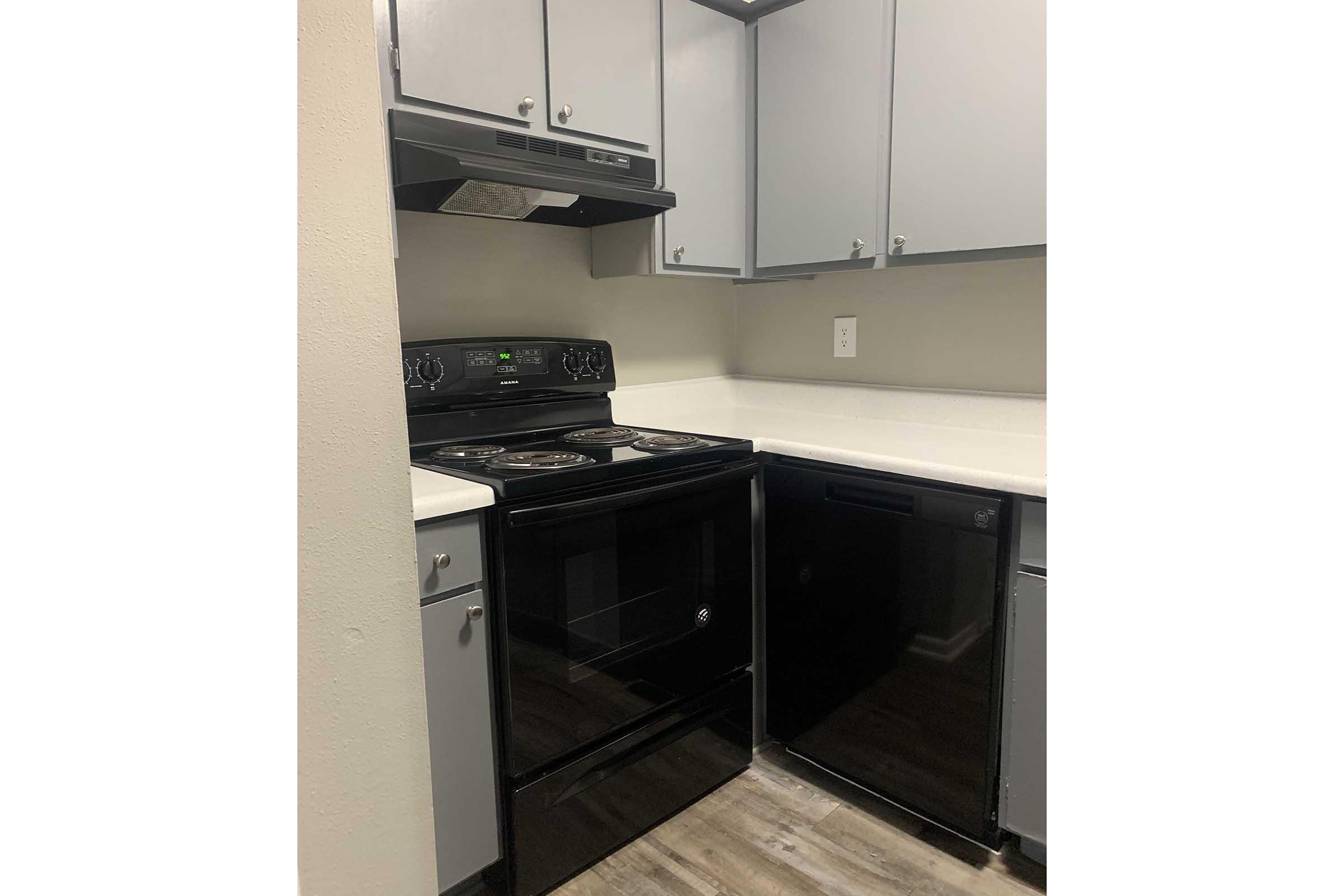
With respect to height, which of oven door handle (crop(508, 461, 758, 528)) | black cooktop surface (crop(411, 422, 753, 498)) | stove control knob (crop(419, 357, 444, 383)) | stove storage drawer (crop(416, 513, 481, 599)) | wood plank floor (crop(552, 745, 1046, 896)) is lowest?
wood plank floor (crop(552, 745, 1046, 896))

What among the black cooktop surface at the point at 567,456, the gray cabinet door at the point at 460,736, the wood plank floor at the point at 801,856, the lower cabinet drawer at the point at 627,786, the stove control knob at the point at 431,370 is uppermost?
the stove control knob at the point at 431,370

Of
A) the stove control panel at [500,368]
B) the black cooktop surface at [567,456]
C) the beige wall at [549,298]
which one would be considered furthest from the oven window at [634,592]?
the beige wall at [549,298]

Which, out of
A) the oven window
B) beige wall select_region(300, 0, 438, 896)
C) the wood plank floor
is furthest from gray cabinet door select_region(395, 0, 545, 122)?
the wood plank floor

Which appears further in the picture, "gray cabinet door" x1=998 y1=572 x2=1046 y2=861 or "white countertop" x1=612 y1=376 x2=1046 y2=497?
"white countertop" x1=612 y1=376 x2=1046 y2=497

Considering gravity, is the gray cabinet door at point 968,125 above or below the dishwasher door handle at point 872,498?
above

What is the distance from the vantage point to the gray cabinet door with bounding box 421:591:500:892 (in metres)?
1.46

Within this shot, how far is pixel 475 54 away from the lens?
5.73 feet

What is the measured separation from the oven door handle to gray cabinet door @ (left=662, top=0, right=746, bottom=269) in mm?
692

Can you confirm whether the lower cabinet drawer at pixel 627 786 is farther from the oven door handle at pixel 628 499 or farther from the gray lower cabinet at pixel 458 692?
the oven door handle at pixel 628 499

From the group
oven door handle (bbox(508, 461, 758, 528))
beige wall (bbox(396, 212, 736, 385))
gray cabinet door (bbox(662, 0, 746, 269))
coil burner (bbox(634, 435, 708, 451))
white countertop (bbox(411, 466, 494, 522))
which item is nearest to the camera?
white countertop (bbox(411, 466, 494, 522))

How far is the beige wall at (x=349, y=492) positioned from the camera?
461mm

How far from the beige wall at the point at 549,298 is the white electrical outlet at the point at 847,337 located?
453 millimetres

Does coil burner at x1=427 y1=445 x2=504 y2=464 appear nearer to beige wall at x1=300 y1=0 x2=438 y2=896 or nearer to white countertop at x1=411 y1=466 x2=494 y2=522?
white countertop at x1=411 y1=466 x2=494 y2=522

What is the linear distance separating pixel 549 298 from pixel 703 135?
644 millimetres
